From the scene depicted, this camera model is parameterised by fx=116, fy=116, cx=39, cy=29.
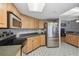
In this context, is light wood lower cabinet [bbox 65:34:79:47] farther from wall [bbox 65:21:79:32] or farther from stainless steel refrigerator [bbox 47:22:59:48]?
stainless steel refrigerator [bbox 47:22:59:48]

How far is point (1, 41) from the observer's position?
214 centimetres

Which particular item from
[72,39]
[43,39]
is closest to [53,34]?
[43,39]

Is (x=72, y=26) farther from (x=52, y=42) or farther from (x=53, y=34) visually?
(x=52, y=42)

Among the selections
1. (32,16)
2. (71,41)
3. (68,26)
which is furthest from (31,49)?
(71,41)

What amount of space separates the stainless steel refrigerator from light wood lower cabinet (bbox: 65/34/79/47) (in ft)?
1.65

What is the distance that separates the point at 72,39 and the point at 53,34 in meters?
0.91

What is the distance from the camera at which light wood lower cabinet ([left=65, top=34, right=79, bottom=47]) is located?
16.3 ft

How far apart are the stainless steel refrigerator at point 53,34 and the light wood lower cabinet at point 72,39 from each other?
504 millimetres

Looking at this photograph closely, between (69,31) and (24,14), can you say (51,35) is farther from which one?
(24,14)

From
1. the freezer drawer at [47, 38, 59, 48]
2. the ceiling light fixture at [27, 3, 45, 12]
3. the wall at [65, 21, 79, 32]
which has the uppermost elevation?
the ceiling light fixture at [27, 3, 45, 12]

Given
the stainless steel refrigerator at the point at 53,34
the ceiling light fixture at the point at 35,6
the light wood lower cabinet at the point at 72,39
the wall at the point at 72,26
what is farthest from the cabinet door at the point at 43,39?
the ceiling light fixture at the point at 35,6

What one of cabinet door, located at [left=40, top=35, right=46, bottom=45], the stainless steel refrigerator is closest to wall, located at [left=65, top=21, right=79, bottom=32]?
the stainless steel refrigerator

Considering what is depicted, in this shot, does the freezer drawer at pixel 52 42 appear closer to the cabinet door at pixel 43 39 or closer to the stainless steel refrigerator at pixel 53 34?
the stainless steel refrigerator at pixel 53 34

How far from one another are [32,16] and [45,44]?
2066 millimetres
